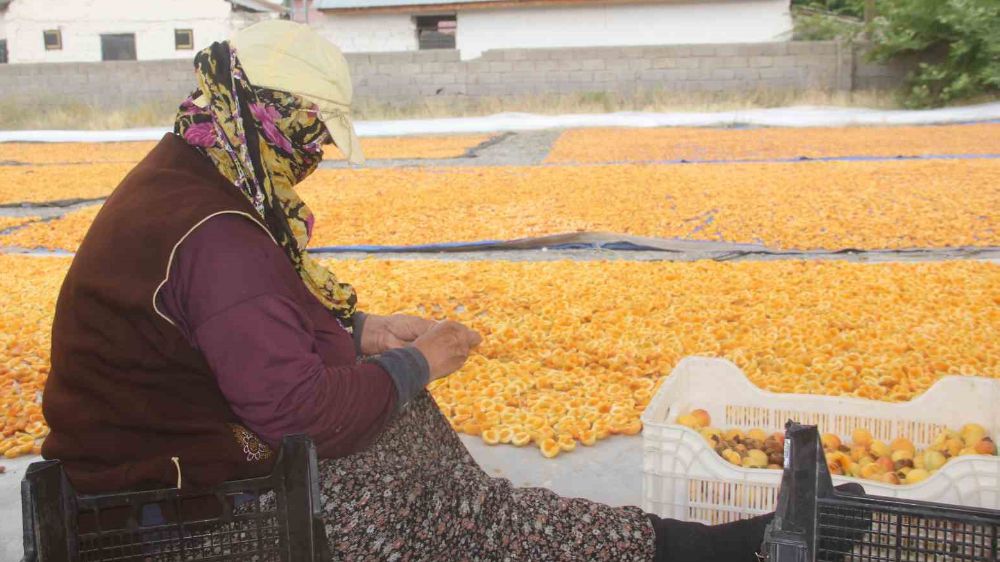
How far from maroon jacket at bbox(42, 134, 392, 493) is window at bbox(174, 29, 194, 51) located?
30521mm

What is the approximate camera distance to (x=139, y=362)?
1746 mm

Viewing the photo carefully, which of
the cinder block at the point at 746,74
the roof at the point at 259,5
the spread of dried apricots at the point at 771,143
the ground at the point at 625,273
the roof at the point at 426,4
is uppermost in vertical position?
the roof at the point at 259,5

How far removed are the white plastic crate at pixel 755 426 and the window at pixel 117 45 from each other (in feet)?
102

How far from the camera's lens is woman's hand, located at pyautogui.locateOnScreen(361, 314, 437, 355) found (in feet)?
8.49

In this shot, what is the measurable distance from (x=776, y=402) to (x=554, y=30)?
22.6 m

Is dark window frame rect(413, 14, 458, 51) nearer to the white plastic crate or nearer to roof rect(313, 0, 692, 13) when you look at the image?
roof rect(313, 0, 692, 13)

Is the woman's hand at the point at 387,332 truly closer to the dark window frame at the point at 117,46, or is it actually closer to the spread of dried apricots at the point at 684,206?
the spread of dried apricots at the point at 684,206

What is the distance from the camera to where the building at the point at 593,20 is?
77.2ft

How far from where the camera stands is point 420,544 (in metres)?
1.94

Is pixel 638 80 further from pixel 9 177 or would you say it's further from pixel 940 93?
pixel 9 177

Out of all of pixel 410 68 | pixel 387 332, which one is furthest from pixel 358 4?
pixel 387 332

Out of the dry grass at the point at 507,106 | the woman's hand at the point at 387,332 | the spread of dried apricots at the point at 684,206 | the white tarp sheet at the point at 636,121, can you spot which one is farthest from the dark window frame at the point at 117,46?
the woman's hand at the point at 387,332

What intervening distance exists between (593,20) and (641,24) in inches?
52.2

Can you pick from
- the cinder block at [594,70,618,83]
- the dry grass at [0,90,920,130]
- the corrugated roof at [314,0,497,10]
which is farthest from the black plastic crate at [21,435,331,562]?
the corrugated roof at [314,0,497,10]
